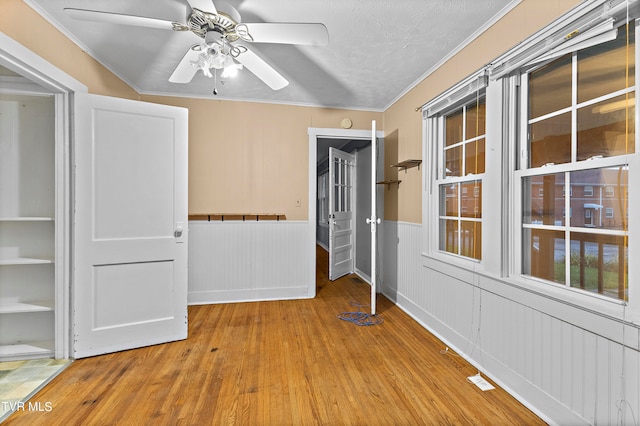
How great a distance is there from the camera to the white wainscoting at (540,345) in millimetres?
1338

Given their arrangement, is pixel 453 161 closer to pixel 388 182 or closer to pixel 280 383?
pixel 388 182

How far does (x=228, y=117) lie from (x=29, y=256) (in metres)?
2.32

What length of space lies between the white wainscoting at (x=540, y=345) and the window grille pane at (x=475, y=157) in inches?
32.0

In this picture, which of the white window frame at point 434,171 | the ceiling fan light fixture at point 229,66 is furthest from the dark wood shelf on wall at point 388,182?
the ceiling fan light fixture at point 229,66

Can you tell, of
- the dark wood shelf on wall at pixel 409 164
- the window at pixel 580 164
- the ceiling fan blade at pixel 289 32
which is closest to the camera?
the window at pixel 580 164

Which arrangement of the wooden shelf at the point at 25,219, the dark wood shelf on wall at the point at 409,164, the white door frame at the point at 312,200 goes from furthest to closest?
the white door frame at the point at 312,200, the dark wood shelf on wall at the point at 409,164, the wooden shelf at the point at 25,219

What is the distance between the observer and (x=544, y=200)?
1.82m

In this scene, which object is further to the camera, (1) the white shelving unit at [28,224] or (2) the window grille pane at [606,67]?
(1) the white shelving unit at [28,224]

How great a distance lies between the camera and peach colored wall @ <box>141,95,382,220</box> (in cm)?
360

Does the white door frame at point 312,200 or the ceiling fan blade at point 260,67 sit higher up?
the ceiling fan blade at point 260,67

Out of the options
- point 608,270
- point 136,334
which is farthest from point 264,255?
point 608,270

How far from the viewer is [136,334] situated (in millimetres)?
2465

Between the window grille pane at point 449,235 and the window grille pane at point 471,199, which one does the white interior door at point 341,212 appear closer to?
the window grille pane at point 449,235

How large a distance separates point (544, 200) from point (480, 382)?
4.12 feet
